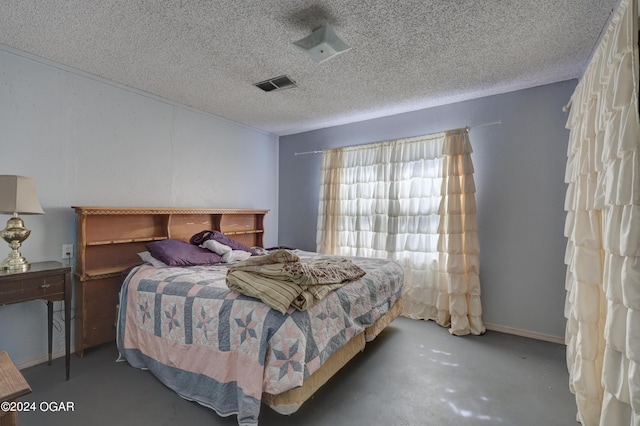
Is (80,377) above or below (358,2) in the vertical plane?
below

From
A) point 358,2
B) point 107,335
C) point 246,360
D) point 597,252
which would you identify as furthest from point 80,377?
point 597,252

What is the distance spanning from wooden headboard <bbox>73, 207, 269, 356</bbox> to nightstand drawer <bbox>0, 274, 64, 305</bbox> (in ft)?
1.25

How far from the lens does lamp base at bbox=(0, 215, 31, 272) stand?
202 cm

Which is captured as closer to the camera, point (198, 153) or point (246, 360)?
point (246, 360)

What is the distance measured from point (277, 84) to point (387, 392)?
2.86 meters

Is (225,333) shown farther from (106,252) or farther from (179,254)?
(106,252)

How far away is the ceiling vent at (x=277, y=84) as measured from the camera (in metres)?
2.78

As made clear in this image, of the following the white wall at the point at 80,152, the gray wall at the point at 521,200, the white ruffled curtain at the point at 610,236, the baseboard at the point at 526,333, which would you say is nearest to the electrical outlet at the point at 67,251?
the white wall at the point at 80,152

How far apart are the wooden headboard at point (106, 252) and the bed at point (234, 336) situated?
37cm

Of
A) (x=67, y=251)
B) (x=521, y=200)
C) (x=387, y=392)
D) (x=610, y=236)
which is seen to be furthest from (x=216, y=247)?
(x=521, y=200)

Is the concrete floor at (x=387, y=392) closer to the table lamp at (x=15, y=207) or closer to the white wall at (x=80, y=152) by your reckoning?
the white wall at (x=80, y=152)

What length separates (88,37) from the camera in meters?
2.12

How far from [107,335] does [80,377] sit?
1.85 feet

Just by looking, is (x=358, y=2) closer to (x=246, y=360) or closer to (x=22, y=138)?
(x=246, y=360)
